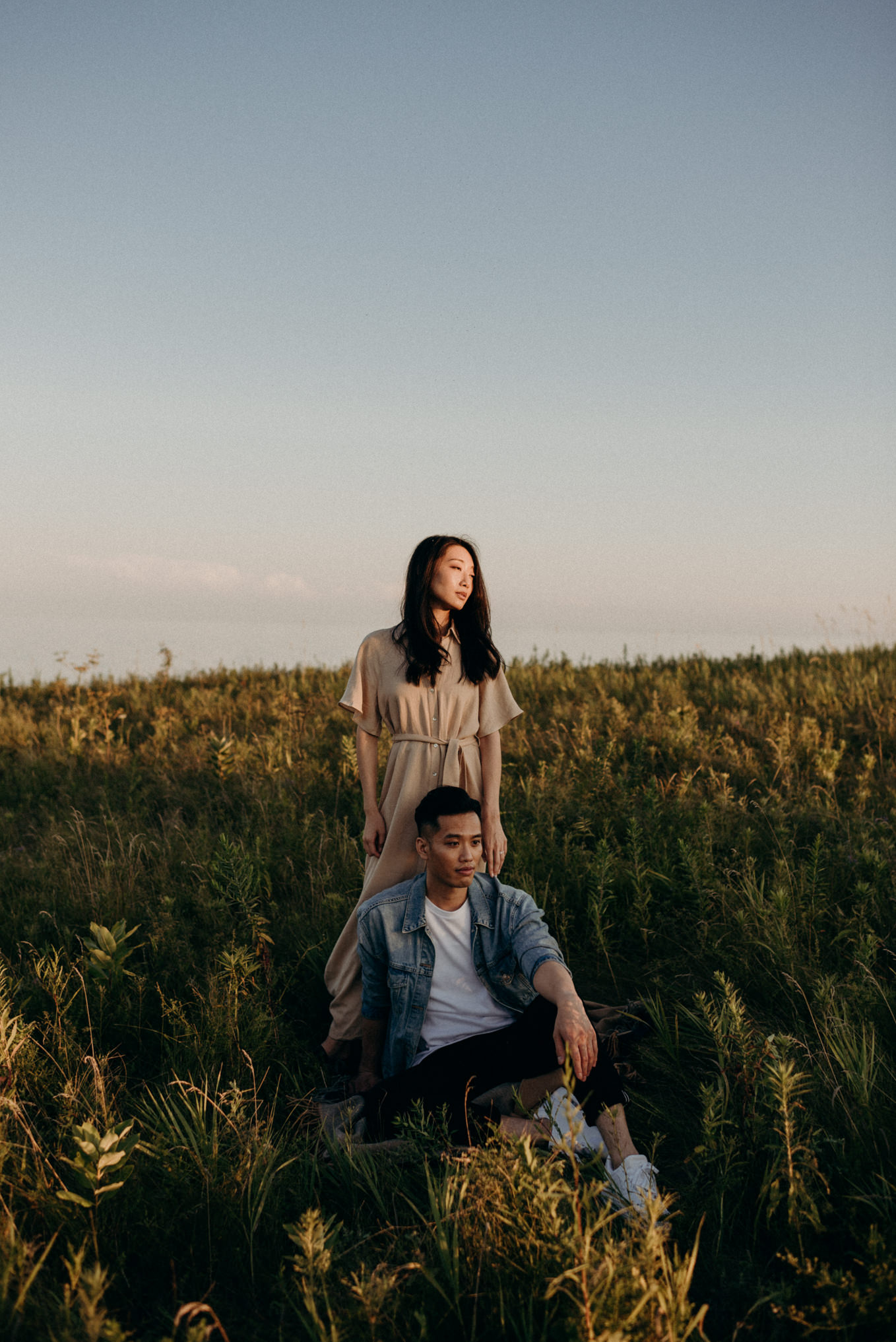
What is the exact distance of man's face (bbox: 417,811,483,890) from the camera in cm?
359

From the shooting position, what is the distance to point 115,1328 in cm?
189

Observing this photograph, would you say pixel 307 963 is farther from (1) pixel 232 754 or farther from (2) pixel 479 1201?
(1) pixel 232 754

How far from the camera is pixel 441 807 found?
3.62m

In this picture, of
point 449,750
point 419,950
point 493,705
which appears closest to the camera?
point 419,950

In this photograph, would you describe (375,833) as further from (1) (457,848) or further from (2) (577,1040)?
(2) (577,1040)

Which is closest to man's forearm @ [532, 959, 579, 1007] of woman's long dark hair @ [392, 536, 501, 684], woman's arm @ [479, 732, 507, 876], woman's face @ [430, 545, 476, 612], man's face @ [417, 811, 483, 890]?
man's face @ [417, 811, 483, 890]

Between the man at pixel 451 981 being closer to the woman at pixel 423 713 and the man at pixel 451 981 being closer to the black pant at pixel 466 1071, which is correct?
the black pant at pixel 466 1071

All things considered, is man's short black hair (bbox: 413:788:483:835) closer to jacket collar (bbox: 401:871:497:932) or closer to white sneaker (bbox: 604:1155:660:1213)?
jacket collar (bbox: 401:871:497:932)

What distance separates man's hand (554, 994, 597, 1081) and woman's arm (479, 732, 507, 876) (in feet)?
3.28

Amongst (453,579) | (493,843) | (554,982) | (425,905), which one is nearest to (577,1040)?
(554,982)

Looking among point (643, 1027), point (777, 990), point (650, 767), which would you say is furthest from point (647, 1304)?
point (650, 767)

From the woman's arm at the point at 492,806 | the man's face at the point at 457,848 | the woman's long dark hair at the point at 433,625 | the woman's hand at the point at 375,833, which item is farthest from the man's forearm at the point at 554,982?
the woman's long dark hair at the point at 433,625

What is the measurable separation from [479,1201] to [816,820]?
4.40 meters

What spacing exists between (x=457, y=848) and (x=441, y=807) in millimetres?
186
